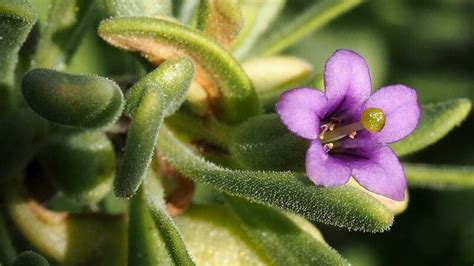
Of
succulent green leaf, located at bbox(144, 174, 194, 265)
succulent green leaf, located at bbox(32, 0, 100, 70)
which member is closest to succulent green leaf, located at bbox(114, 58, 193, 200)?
succulent green leaf, located at bbox(144, 174, 194, 265)

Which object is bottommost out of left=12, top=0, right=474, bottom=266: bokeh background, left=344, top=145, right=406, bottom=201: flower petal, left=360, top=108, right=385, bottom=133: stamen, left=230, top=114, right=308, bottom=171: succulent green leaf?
left=12, top=0, right=474, bottom=266: bokeh background

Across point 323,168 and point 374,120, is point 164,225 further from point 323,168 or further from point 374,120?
point 374,120

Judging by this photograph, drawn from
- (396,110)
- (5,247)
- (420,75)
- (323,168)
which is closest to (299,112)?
(323,168)

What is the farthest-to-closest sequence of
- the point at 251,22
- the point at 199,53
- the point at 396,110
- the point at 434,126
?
the point at 251,22 → the point at 434,126 → the point at 199,53 → the point at 396,110

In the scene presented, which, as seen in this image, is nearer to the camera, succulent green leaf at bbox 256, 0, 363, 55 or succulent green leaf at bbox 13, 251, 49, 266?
succulent green leaf at bbox 13, 251, 49, 266

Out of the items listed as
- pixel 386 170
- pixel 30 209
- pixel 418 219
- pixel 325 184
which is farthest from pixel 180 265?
pixel 418 219

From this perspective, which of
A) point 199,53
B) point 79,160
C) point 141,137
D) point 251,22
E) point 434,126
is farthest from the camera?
point 251,22

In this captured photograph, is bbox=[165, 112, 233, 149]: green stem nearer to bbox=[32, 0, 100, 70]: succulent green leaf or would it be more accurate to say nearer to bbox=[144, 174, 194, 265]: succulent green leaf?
bbox=[144, 174, 194, 265]: succulent green leaf
